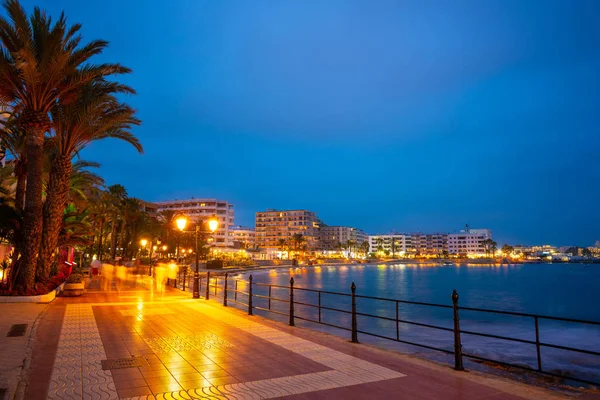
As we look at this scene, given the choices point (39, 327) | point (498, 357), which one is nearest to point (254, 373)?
point (39, 327)

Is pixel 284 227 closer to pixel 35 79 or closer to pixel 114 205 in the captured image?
pixel 114 205

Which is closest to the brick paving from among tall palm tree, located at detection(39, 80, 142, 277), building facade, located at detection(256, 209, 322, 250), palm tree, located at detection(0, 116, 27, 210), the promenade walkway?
the promenade walkway

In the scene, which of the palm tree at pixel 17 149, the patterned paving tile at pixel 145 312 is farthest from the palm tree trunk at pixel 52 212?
the patterned paving tile at pixel 145 312

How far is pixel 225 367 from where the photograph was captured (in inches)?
258

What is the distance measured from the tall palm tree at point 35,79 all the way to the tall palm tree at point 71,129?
61 cm

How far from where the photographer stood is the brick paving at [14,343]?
5504mm

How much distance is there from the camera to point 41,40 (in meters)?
14.4

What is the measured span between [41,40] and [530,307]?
47.2m

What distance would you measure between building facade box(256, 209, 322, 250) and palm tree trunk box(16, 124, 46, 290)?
6722 inches

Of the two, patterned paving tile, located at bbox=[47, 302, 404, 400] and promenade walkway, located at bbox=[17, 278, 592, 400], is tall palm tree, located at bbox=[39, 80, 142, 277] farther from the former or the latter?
patterned paving tile, located at bbox=[47, 302, 404, 400]

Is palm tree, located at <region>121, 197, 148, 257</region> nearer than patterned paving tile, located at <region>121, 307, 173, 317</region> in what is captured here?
No

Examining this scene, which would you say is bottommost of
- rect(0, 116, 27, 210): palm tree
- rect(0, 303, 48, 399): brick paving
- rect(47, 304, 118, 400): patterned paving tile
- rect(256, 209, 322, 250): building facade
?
rect(47, 304, 118, 400): patterned paving tile

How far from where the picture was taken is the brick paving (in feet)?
18.1

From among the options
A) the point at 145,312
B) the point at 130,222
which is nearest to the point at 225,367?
the point at 145,312
